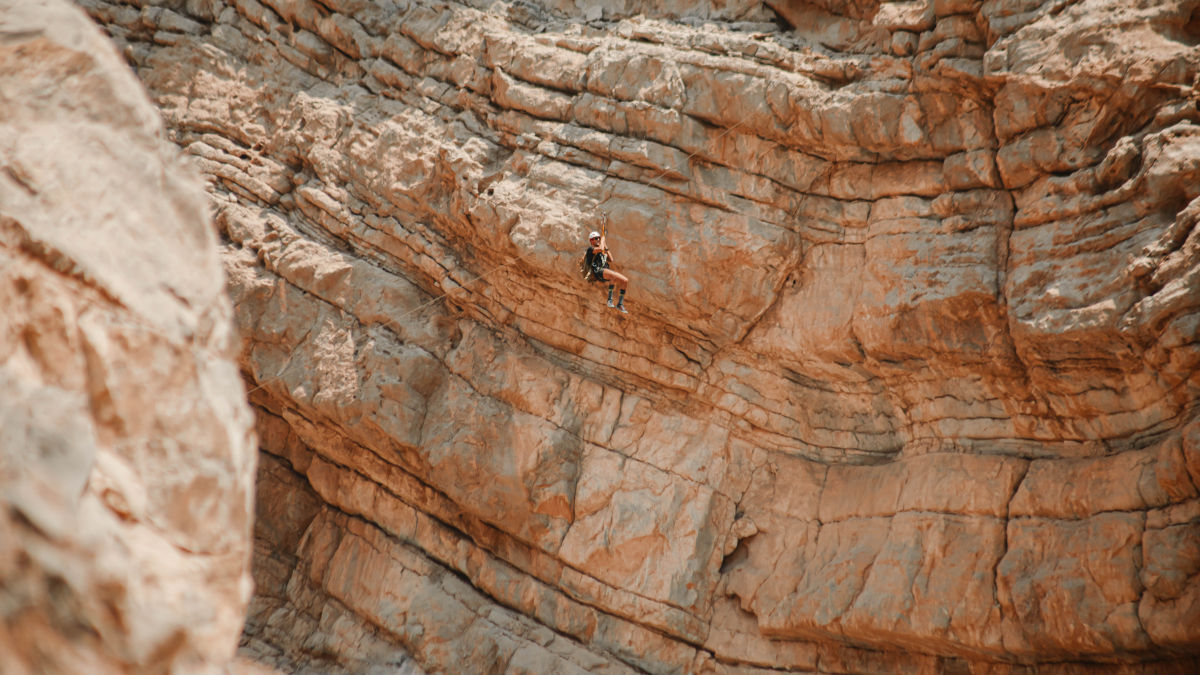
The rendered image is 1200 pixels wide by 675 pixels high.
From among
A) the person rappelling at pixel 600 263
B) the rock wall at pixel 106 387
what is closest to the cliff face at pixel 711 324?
the person rappelling at pixel 600 263

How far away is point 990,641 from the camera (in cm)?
Result: 1022

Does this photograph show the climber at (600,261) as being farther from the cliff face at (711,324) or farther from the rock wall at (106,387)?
the rock wall at (106,387)

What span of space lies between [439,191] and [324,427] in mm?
4037

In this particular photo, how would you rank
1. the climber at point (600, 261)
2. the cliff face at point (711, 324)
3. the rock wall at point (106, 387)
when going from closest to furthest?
the rock wall at point (106, 387), the cliff face at point (711, 324), the climber at point (600, 261)

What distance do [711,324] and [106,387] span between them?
8407 millimetres

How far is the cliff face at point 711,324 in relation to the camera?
9.83 meters

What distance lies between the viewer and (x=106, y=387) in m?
5.30

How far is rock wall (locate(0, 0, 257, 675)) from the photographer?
180 inches

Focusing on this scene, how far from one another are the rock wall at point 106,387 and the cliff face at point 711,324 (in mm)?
6749

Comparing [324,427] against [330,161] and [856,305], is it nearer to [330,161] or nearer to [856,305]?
[330,161]

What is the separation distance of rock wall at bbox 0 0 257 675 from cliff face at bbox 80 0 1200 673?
6.75 meters

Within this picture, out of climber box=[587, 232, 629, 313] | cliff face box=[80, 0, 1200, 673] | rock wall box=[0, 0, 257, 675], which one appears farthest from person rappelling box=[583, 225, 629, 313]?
rock wall box=[0, 0, 257, 675]

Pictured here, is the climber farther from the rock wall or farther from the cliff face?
the rock wall

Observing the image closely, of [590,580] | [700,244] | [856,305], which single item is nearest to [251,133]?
[700,244]
